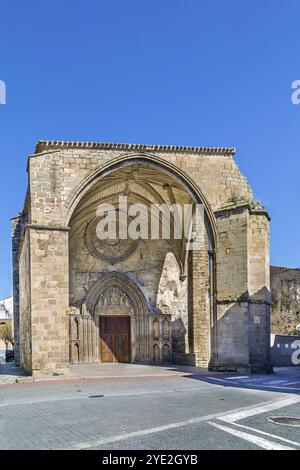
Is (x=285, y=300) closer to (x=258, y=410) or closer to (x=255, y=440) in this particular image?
(x=258, y=410)

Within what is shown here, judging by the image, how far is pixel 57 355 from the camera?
49.3 ft

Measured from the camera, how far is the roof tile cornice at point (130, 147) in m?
16.1

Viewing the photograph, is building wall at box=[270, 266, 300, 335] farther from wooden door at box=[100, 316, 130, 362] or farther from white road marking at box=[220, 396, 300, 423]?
white road marking at box=[220, 396, 300, 423]

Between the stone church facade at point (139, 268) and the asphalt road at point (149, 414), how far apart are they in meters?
2.78

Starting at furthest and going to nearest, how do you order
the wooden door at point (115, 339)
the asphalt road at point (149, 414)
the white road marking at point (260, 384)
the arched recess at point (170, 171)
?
the wooden door at point (115, 339) < the arched recess at point (170, 171) < the white road marking at point (260, 384) < the asphalt road at point (149, 414)

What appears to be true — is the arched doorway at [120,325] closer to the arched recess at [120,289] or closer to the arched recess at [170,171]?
the arched recess at [120,289]

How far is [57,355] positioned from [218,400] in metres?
6.35

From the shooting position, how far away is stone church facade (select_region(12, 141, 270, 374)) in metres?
15.4

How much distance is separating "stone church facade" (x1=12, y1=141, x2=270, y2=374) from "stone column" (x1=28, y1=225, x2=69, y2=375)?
0.08 feet

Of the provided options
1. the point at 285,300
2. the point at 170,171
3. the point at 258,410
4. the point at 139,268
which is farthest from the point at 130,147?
the point at 285,300

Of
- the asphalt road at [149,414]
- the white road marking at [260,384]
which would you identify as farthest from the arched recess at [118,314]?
the asphalt road at [149,414]

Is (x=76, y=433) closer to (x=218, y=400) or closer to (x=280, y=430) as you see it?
(x=280, y=430)

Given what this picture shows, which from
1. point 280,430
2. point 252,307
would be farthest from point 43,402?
point 252,307

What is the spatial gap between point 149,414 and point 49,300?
7.57 m
